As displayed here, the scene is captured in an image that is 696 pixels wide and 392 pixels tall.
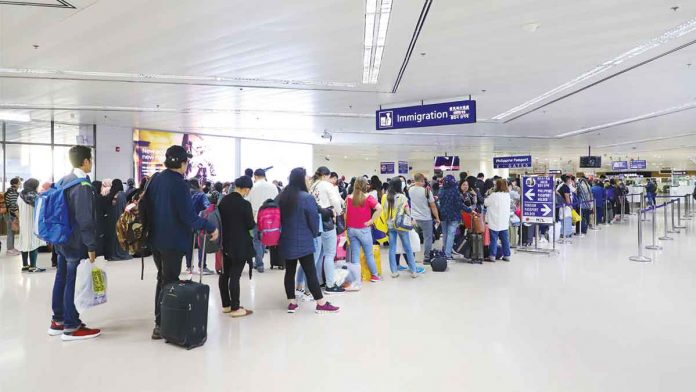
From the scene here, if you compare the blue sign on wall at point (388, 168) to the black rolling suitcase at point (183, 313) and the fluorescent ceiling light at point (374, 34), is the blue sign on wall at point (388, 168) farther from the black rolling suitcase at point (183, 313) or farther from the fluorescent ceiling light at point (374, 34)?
the black rolling suitcase at point (183, 313)

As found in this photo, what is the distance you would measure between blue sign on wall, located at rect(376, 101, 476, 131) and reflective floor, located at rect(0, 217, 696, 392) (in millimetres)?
4265

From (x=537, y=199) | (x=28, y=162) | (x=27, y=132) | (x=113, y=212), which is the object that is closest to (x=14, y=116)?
(x=28, y=162)

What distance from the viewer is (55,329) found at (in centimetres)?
405

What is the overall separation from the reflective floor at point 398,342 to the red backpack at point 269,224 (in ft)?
2.74

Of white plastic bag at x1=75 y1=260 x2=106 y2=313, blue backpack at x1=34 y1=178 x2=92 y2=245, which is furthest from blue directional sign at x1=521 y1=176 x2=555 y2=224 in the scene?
blue backpack at x1=34 y1=178 x2=92 y2=245

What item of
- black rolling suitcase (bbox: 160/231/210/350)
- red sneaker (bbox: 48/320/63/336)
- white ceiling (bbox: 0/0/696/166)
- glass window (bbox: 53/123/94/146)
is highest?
white ceiling (bbox: 0/0/696/166)

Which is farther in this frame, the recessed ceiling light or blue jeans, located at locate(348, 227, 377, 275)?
blue jeans, located at locate(348, 227, 377, 275)

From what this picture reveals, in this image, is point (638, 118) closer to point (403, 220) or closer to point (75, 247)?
point (403, 220)

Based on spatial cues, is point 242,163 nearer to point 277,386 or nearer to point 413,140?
point 413,140

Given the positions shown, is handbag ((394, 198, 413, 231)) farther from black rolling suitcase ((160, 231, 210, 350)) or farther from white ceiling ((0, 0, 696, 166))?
black rolling suitcase ((160, 231, 210, 350))

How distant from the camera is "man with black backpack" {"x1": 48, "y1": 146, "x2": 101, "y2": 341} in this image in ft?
12.4

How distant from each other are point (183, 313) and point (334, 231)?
2143 millimetres

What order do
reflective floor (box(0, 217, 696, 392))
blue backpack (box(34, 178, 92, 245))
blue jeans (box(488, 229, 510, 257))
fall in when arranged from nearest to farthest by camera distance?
1. reflective floor (box(0, 217, 696, 392))
2. blue backpack (box(34, 178, 92, 245))
3. blue jeans (box(488, 229, 510, 257))

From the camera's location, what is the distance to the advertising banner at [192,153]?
1594 centimetres
